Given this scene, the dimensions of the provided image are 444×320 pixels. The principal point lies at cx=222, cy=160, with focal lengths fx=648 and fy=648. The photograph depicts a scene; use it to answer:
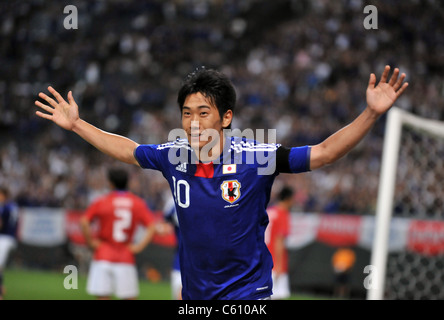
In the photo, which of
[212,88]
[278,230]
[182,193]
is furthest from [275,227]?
[212,88]

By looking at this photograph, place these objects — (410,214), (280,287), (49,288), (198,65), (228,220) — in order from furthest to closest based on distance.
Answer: (198,65)
(49,288)
(410,214)
(280,287)
(228,220)

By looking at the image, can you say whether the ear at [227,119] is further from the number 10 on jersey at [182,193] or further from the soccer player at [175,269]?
the soccer player at [175,269]

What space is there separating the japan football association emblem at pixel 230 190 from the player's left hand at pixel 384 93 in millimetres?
884

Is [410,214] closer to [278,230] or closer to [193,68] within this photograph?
[278,230]

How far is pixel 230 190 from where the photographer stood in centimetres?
371

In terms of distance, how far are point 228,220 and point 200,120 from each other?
23.2 inches

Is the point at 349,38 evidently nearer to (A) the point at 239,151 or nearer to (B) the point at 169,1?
(B) the point at 169,1

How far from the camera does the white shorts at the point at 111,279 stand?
830 cm

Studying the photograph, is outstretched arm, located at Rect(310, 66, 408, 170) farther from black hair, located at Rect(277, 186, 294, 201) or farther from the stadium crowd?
the stadium crowd

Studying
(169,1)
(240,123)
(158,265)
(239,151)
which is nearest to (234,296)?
(239,151)

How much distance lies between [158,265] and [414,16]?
36.3ft

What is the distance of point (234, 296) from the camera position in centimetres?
366

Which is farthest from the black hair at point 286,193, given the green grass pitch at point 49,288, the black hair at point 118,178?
the green grass pitch at point 49,288

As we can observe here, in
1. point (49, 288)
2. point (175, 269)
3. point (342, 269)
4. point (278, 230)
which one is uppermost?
point (278, 230)
